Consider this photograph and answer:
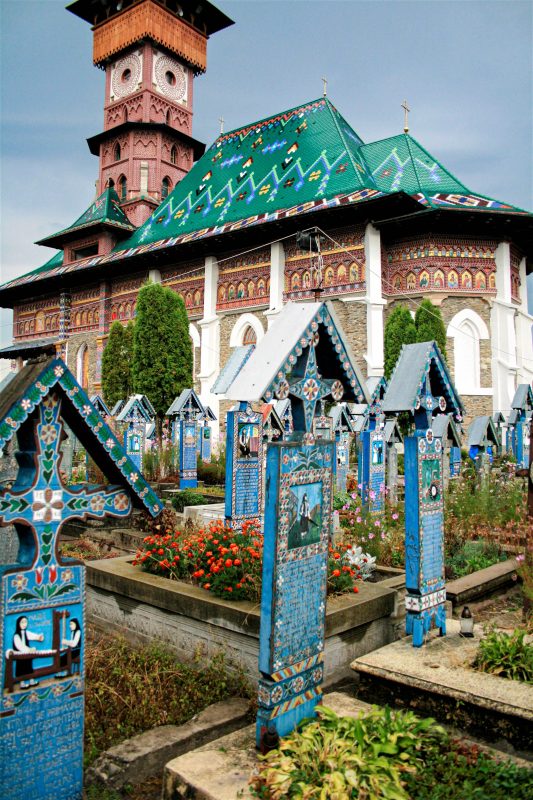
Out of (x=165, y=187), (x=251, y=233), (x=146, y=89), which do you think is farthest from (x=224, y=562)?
(x=146, y=89)

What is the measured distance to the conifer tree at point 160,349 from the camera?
64.1 ft

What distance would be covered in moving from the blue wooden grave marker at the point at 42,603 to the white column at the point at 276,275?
19760 millimetres

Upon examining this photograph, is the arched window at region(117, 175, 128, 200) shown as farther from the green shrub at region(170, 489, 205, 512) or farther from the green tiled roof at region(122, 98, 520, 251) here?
the green shrub at region(170, 489, 205, 512)

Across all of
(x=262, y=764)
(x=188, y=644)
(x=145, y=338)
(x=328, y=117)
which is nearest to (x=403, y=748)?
(x=262, y=764)

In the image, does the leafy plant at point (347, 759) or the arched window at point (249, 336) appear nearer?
the leafy plant at point (347, 759)

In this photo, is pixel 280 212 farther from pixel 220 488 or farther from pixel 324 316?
pixel 324 316

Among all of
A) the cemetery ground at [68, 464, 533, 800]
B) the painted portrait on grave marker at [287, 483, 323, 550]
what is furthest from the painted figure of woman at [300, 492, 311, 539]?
the cemetery ground at [68, 464, 533, 800]

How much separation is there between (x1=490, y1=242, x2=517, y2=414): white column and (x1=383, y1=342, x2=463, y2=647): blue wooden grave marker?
1644 centimetres

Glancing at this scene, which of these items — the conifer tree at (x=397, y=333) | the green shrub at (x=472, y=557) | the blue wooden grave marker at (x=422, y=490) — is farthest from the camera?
the conifer tree at (x=397, y=333)

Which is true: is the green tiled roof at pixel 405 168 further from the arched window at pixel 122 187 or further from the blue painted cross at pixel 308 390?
the blue painted cross at pixel 308 390

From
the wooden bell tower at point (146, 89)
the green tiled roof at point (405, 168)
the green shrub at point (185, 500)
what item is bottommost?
the green shrub at point (185, 500)

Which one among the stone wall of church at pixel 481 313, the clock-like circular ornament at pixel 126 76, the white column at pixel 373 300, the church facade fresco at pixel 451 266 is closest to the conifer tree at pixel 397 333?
the white column at pixel 373 300

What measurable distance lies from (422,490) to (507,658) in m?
1.28

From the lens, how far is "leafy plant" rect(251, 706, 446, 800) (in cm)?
253
